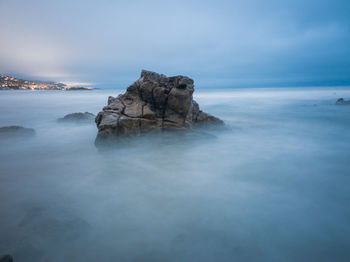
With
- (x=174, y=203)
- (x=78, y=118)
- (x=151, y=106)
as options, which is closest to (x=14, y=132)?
(x=78, y=118)

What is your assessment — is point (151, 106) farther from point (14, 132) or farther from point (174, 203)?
point (14, 132)

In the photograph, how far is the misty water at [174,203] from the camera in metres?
3.29

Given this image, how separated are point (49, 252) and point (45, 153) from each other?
234 inches

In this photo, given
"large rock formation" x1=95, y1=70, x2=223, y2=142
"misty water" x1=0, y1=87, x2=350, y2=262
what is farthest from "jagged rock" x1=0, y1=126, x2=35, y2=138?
"large rock formation" x1=95, y1=70, x2=223, y2=142

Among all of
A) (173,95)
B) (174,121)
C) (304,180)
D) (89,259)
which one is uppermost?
(173,95)

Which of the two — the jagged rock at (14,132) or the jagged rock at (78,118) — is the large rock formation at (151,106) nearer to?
the jagged rock at (14,132)

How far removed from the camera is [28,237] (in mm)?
3449

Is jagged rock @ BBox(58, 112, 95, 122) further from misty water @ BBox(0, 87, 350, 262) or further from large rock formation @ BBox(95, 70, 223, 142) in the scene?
misty water @ BBox(0, 87, 350, 262)

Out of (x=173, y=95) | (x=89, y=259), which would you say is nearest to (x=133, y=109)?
(x=173, y=95)

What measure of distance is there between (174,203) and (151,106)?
6152 millimetres

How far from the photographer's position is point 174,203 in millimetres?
4586

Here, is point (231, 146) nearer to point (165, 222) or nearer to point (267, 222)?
point (267, 222)

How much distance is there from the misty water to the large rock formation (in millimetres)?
1268

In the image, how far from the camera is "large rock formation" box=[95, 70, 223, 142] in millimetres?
9219
